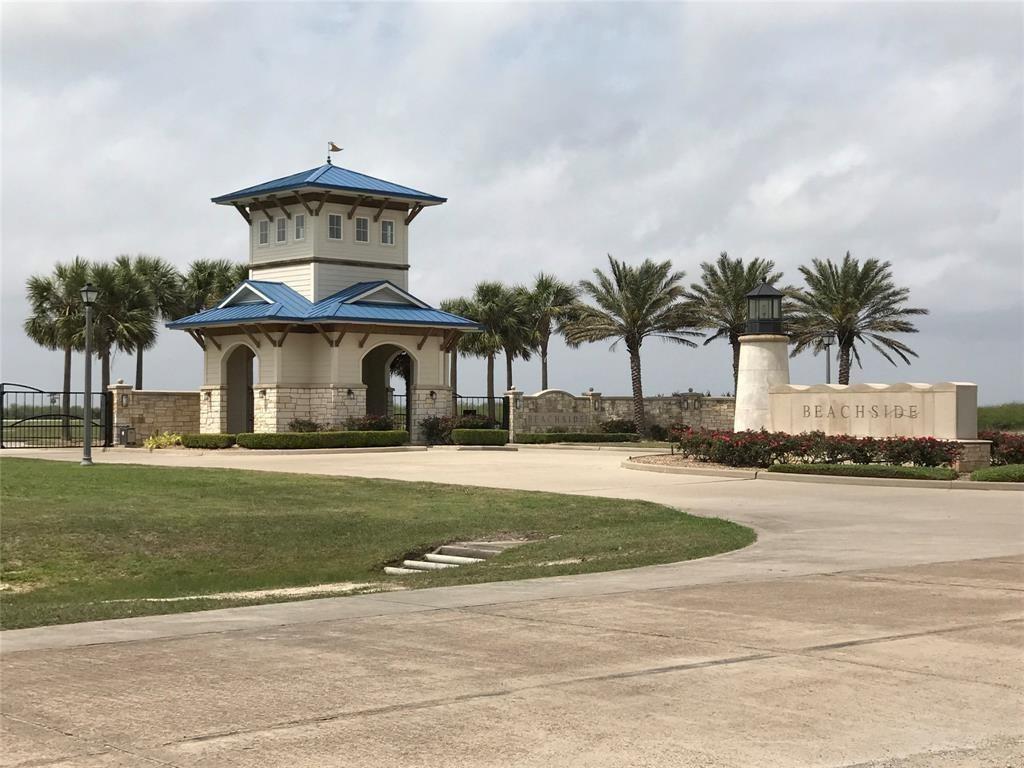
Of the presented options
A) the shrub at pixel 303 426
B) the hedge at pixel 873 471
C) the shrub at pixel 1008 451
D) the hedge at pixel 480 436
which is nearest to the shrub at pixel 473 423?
the hedge at pixel 480 436

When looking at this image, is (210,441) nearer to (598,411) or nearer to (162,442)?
(162,442)

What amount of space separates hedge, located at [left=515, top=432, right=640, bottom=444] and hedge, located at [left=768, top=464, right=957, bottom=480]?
24634 millimetres

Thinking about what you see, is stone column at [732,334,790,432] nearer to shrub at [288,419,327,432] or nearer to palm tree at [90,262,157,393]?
shrub at [288,419,327,432]

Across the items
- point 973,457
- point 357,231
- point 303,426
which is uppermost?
point 357,231

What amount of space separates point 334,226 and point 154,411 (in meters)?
10.2

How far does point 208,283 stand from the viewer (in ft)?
203

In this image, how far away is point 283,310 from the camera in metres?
44.9

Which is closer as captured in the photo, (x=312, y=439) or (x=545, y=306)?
(x=312, y=439)

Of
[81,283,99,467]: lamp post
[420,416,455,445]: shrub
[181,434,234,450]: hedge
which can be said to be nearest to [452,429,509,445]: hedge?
[420,416,455,445]: shrub

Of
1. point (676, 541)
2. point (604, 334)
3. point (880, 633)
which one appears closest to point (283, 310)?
point (604, 334)

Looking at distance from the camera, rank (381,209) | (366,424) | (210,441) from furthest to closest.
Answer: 1. (381,209)
2. (366,424)
3. (210,441)

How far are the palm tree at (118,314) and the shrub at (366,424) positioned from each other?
15.8m

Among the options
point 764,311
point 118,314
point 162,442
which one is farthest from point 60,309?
point 764,311

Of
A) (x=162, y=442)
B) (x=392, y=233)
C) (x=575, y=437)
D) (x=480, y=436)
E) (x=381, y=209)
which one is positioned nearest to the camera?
(x=162, y=442)
